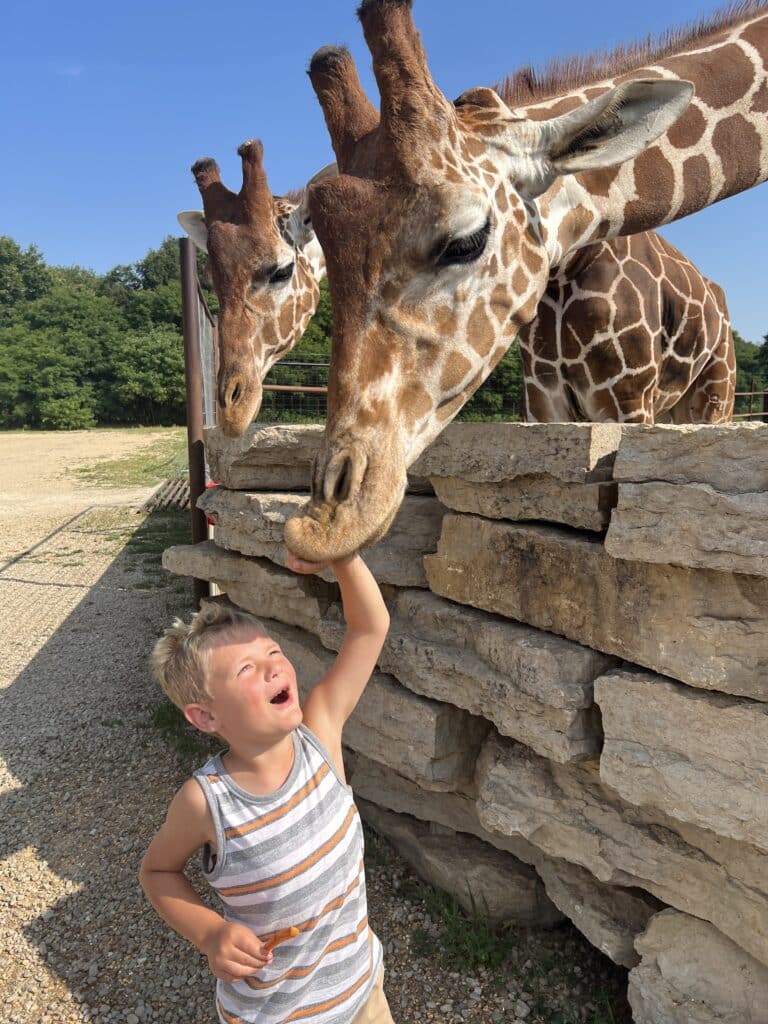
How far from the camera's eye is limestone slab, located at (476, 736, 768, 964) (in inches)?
59.1

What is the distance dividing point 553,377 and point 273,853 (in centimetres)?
223

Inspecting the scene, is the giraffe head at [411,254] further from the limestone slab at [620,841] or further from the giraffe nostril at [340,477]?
the limestone slab at [620,841]

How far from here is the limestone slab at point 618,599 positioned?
1.45 meters

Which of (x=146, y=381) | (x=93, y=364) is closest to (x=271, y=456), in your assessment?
(x=146, y=381)

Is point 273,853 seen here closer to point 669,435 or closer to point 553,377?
point 669,435

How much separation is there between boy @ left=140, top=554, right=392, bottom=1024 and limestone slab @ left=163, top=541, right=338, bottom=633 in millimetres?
1094

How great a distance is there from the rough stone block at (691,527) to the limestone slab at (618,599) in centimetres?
7

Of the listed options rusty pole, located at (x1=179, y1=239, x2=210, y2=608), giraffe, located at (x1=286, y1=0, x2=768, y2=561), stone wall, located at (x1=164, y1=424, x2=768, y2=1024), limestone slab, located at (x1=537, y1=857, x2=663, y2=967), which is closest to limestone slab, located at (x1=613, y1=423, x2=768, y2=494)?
stone wall, located at (x1=164, y1=424, x2=768, y2=1024)

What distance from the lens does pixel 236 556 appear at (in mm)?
2963

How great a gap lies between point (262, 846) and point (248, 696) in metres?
0.31

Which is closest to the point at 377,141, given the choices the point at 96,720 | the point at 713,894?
the point at 713,894

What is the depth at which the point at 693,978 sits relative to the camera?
1.60 m

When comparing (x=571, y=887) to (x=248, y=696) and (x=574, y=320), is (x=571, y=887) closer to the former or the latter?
(x=248, y=696)

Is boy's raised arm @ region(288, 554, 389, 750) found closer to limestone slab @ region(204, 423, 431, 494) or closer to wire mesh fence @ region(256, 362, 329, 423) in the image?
limestone slab @ region(204, 423, 431, 494)
